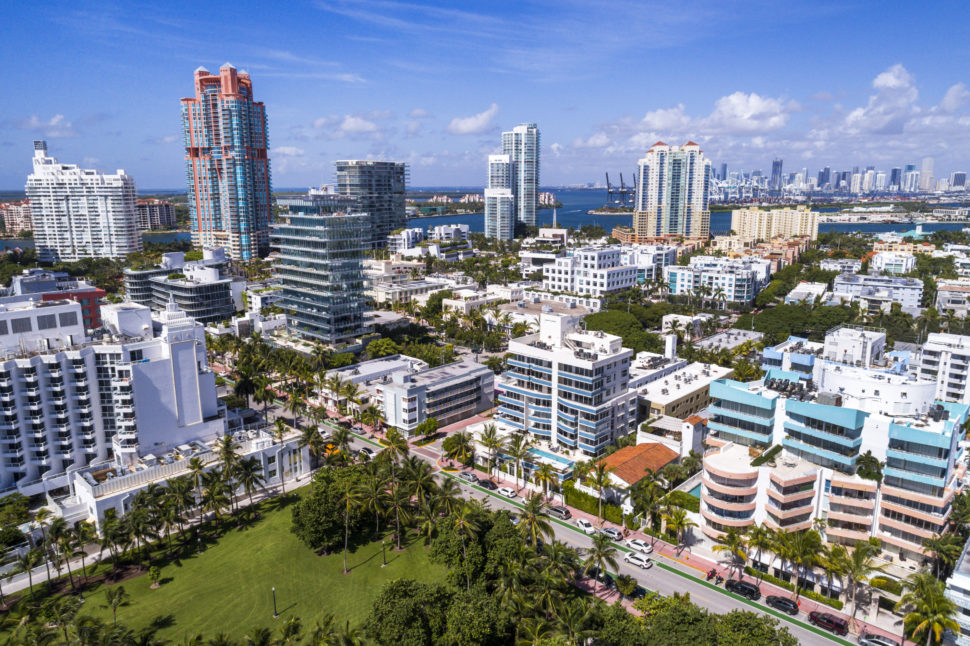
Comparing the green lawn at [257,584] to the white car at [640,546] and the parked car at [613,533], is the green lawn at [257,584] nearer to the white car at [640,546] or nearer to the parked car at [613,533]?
the parked car at [613,533]

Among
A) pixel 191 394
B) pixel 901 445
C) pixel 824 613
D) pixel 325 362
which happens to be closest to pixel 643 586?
pixel 824 613

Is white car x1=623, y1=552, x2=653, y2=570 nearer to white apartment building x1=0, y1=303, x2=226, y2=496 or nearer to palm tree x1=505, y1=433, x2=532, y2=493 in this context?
palm tree x1=505, y1=433, x2=532, y2=493

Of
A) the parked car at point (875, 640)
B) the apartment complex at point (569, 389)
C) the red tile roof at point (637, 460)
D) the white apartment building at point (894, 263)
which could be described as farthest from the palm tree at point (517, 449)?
the white apartment building at point (894, 263)

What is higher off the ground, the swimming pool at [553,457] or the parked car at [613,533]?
the swimming pool at [553,457]

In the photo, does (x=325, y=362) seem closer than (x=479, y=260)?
Yes

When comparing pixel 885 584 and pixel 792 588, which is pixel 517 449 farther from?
pixel 885 584

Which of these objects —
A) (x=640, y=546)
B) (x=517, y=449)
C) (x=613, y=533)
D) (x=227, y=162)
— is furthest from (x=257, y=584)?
(x=227, y=162)

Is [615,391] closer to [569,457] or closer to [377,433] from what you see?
[569,457]
